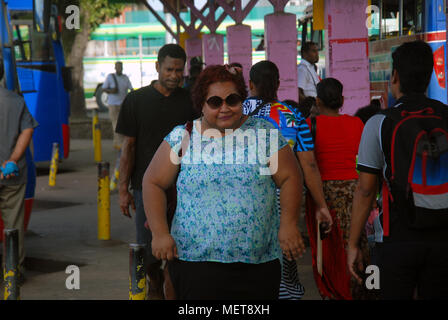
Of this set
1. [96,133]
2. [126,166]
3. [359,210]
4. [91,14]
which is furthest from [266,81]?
[91,14]

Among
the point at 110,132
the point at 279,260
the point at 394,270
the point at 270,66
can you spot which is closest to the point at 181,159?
the point at 279,260

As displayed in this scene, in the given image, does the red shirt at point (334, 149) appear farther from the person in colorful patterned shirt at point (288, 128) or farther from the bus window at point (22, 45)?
the bus window at point (22, 45)

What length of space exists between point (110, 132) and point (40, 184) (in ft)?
42.5

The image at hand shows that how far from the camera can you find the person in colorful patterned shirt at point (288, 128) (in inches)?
226

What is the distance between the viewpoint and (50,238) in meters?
9.92

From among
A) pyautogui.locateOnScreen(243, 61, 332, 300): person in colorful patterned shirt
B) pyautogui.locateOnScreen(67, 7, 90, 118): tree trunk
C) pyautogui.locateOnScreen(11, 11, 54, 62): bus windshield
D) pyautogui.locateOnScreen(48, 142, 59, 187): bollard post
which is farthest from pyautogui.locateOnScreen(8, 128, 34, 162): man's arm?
pyautogui.locateOnScreen(67, 7, 90, 118): tree trunk

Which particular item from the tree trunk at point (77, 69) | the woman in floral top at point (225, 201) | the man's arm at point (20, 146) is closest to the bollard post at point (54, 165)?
the man's arm at point (20, 146)

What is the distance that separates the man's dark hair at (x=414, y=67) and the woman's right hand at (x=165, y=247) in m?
1.36

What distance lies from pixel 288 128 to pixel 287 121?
0.05 m

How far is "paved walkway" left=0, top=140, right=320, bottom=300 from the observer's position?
7281mm

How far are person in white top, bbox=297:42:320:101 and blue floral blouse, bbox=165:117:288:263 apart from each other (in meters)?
8.51

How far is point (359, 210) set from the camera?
4.12 metres

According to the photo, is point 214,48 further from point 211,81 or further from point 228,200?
point 228,200

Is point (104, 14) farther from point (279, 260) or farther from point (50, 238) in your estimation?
point (279, 260)
